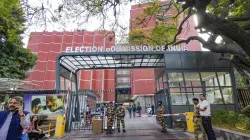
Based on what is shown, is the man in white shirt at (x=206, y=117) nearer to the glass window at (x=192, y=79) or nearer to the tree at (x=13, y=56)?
the glass window at (x=192, y=79)

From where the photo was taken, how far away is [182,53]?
12.9 m

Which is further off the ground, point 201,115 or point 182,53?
point 182,53

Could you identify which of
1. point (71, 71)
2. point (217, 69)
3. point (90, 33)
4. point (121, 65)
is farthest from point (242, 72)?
point (90, 33)

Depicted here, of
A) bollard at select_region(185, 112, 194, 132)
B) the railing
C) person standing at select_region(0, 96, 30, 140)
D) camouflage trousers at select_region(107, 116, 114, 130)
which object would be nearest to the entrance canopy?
camouflage trousers at select_region(107, 116, 114, 130)

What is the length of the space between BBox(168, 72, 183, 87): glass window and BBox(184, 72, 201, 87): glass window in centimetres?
41

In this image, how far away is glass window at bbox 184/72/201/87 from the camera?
12475mm

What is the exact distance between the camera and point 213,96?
40.4 feet

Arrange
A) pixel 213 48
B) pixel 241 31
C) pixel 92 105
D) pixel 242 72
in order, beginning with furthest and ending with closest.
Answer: pixel 92 105 < pixel 242 72 < pixel 213 48 < pixel 241 31

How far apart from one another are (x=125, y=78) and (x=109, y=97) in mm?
20550

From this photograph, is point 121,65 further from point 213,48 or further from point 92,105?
point 213,48

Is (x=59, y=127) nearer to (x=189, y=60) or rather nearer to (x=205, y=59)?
(x=189, y=60)

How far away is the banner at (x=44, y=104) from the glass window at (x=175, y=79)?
7.10 metres

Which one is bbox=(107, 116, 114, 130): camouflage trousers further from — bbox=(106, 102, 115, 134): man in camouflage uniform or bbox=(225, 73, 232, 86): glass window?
bbox=(225, 73, 232, 86): glass window

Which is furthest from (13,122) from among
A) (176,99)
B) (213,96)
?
(213,96)
